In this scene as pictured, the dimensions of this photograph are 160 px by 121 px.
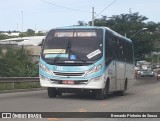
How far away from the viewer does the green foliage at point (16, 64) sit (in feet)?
108

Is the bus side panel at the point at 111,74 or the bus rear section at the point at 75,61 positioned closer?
the bus rear section at the point at 75,61

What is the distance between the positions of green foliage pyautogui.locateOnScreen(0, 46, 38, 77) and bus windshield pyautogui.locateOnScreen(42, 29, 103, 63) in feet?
47.0

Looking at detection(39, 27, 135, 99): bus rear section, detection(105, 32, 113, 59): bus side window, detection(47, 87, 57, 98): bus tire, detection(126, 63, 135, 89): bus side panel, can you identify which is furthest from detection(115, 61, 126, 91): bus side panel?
detection(47, 87, 57, 98): bus tire

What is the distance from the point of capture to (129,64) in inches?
1006


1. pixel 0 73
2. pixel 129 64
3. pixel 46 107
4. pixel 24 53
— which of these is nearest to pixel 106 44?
pixel 46 107

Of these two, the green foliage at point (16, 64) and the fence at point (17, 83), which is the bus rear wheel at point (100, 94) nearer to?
the fence at point (17, 83)

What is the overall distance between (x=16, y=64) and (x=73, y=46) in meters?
16.2

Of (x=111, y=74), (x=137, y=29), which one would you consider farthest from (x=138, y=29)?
(x=111, y=74)

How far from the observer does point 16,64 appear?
3419 centimetres

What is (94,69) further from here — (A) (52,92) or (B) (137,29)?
(B) (137,29)

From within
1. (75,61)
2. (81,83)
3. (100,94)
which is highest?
(75,61)

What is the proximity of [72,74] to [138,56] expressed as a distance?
63.4 metres

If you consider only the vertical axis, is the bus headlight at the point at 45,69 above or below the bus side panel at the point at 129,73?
above

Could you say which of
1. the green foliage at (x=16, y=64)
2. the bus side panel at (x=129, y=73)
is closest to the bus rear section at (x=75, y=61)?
the bus side panel at (x=129, y=73)
